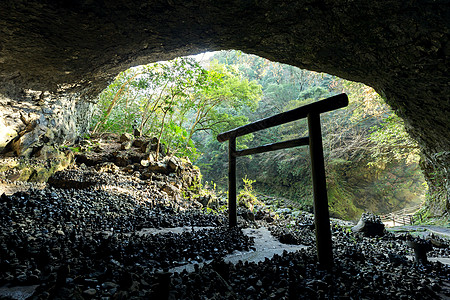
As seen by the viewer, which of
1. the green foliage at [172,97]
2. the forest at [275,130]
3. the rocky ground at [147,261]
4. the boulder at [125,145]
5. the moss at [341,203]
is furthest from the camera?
the moss at [341,203]

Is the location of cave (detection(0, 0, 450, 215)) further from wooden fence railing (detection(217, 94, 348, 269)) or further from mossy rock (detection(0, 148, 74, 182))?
wooden fence railing (detection(217, 94, 348, 269))

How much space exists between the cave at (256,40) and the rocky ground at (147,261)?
7.64 feet

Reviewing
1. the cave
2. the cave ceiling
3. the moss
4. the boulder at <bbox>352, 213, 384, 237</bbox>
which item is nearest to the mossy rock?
the cave

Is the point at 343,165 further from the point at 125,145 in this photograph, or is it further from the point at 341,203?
the point at 125,145

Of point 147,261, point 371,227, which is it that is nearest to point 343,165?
point 371,227

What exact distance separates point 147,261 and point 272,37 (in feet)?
11.8

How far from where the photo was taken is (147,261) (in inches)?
82.1

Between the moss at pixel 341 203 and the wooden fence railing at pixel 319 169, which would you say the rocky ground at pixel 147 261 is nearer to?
the wooden fence railing at pixel 319 169

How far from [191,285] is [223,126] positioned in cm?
1092

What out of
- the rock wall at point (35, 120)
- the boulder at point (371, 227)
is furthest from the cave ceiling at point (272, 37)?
the boulder at point (371, 227)

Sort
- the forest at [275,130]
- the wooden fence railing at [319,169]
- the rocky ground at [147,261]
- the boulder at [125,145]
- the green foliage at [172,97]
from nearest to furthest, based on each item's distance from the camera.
Answer: the rocky ground at [147,261] → the wooden fence railing at [319,169] → the boulder at [125,145] → the green foliage at [172,97] → the forest at [275,130]

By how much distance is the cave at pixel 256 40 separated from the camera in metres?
2.30

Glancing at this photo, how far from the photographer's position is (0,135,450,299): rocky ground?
1.42m

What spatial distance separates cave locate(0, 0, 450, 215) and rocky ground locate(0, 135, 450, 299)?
233 cm
